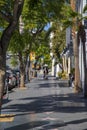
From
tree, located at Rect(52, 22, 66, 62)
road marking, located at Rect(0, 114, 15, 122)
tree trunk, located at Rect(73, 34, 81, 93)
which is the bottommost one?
road marking, located at Rect(0, 114, 15, 122)

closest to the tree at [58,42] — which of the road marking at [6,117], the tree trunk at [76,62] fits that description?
the tree trunk at [76,62]

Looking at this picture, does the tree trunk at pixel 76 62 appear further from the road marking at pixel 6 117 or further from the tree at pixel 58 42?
the tree at pixel 58 42

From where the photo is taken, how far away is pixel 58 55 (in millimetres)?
71000

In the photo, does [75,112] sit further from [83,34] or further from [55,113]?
[83,34]

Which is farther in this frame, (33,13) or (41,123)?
(33,13)

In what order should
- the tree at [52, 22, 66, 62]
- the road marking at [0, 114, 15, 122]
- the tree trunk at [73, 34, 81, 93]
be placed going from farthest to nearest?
the tree at [52, 22, 66, 62]
the tree trunk at [73, 34, 81, 93]
the road marking at [0, 114, 15, 122]

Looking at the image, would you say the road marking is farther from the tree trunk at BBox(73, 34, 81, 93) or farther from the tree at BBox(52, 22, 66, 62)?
the tree at BBox(52, 22, 66, 62)

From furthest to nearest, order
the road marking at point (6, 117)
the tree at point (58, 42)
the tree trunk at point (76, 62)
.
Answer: the tree at point (58, 42) < the tree trunk at point (76, 62) < the road marking at point (6, 117)

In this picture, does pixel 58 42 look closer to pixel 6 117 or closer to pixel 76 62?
pixel 76 62

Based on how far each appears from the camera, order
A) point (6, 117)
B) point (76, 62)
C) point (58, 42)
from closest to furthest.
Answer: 1. point (6, 117)
2. point (76, 62)
3. point (58, 42)

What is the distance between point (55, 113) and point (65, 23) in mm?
8314

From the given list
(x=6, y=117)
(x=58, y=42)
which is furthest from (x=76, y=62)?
(x=58, y=42)

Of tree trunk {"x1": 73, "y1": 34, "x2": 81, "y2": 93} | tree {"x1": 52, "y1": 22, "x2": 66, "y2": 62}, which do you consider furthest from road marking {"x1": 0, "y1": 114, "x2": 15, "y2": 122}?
tree {"x1": 52, "y1": 22, "x2": 66, "y2": 62}

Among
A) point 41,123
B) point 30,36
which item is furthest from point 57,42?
point 41,123
